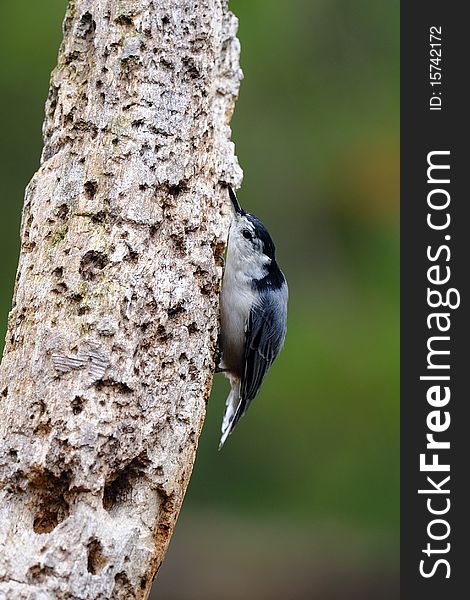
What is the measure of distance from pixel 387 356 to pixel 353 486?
3.61 feet

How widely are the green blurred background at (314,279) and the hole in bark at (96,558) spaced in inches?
162

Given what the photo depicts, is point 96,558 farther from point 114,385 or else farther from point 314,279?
point 314,279

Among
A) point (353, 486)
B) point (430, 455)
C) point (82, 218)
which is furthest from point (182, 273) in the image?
point (353, 486)

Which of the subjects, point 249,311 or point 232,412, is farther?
point 232,412

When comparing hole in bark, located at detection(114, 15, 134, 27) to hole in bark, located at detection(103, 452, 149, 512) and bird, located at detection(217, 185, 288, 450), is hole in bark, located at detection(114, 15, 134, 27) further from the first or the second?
hole in bark, located at detection(103, 452, 149, 512)

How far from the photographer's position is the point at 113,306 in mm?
3467

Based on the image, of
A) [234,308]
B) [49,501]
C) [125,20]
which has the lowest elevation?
[49,501]

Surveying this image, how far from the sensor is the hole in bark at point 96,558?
3.31 metres

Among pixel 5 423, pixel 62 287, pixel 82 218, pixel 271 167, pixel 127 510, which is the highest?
pixel 271 167

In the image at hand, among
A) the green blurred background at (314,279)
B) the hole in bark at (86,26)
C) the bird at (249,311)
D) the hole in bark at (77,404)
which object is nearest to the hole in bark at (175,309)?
the hole in bark at (77,404)

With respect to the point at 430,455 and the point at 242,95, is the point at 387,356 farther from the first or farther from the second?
the point at 430,455

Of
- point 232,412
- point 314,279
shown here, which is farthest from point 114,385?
point 314,279

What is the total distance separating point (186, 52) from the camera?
3707 mm

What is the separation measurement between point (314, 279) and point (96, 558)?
497cm
